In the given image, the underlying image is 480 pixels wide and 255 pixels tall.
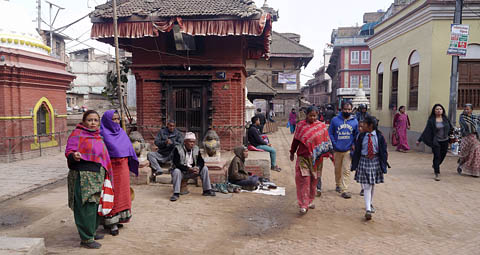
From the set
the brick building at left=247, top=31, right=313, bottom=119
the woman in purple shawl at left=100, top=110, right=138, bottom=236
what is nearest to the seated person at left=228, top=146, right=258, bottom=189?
the woman in purple shawl at left=100, top=110, right=138, bottom=236

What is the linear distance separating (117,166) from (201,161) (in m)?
2.39

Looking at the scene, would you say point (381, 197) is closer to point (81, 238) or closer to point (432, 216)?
point (432, 216)

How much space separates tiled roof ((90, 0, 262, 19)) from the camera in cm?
827

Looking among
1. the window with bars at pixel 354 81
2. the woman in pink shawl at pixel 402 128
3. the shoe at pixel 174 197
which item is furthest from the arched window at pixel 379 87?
the window with bars at pixel 354 81

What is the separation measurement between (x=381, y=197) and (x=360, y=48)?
117 ft

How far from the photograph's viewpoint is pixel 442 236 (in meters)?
4.76

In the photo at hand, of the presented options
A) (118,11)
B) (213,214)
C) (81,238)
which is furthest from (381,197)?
(118,11)

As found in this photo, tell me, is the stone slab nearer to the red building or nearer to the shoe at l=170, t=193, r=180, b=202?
the shoe at l=170, t=193, r=180, b=202

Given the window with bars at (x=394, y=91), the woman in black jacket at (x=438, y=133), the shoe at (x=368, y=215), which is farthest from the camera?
the window with bars at (x=394, y=91)

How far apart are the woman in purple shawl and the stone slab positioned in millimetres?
857

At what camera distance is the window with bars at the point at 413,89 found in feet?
45.1

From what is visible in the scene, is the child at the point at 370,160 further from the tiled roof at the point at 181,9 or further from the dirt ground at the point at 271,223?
the tiled roof at the point at 181,9

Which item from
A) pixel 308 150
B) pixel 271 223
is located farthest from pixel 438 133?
pixel 271 223

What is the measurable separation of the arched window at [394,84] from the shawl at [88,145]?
1466 centimetres
